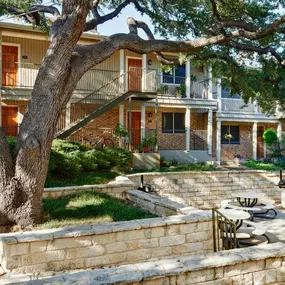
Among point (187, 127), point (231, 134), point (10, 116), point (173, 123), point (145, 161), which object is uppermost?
point (10, 116)

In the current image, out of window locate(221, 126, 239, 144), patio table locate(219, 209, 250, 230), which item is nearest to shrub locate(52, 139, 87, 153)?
patio table locate(219, 209, 250, 230)

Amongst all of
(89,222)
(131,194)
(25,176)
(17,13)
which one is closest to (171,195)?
(131,194)

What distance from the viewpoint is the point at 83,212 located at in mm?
6309

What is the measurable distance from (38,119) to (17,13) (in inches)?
232

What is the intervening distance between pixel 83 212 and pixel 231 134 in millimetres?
18127

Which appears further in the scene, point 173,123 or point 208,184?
point 173,123

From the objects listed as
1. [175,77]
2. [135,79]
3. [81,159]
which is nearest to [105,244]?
[81,159]

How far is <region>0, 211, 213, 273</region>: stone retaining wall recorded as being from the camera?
4422 mm

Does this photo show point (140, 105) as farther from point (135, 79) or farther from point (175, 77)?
point (175, 77)

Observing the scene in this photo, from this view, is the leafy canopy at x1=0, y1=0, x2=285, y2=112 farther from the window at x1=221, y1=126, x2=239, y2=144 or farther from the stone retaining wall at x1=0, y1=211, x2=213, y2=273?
the window at x1=221, y1=126, x2=239, y2=144

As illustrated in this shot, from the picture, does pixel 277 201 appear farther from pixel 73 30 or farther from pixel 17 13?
pixel 17 13

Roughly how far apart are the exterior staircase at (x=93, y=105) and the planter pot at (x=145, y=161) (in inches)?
103

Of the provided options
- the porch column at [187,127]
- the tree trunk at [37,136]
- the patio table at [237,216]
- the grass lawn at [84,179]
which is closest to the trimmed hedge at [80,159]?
the grass lawn at [84,179]

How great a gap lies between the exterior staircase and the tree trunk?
24.9 ft
